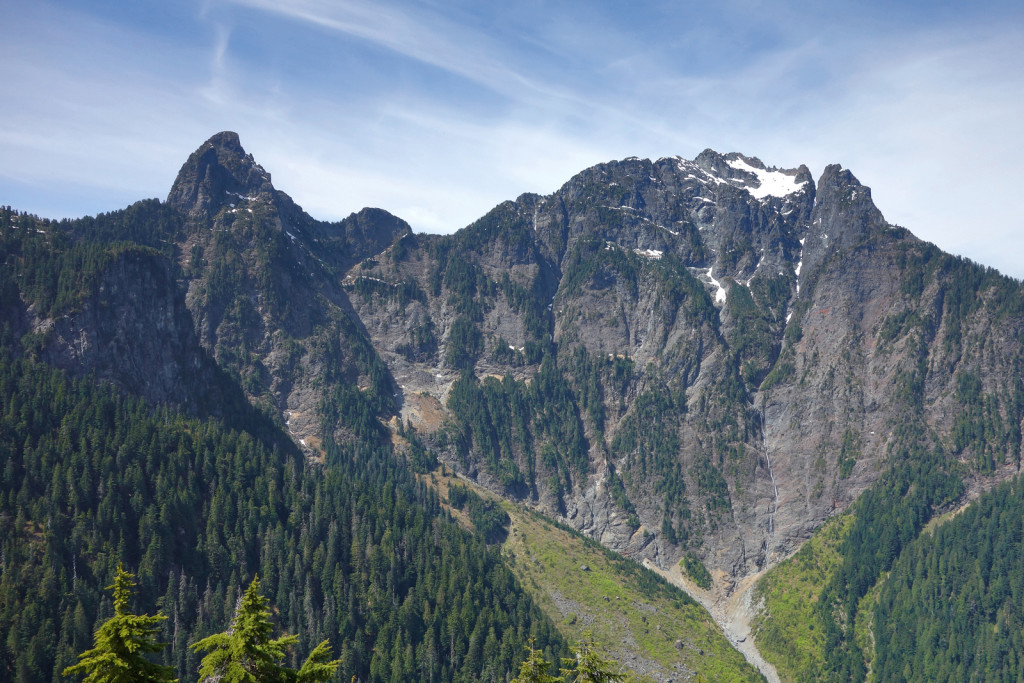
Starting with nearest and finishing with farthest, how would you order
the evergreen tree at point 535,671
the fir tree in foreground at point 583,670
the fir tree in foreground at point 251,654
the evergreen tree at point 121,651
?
the evergreen tree at point 121,651 → the fir tree in foreground at point 251,654 → the fir tree in foreground at point 583,670 → the evergreen tree at point 535,671

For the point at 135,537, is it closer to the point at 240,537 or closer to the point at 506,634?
the point at 240,537

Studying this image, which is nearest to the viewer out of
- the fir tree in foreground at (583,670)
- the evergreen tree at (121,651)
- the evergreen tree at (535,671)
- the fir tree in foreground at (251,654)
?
the evergreen tree at (121,651)

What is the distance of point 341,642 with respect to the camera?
157125mm

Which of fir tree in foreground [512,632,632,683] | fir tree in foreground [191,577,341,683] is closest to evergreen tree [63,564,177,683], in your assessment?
fir tree in foreground [191,577,341,683]

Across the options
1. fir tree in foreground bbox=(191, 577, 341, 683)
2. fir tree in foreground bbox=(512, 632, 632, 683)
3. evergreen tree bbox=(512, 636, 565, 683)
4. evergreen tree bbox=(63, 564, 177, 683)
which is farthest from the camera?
evergreen tree bbox=(512, 636, 565, 683)

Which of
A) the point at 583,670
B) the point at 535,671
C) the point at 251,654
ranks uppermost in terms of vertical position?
the point at 251,654

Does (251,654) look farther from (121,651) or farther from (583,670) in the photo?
(583,670)

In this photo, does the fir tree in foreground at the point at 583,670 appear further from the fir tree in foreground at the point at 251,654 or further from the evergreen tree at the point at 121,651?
the evergreen tree at the point at 121,651

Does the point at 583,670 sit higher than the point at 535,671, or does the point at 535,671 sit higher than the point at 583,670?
the point at 583,670

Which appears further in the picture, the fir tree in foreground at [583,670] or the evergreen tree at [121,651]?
the fir tree in foreground at [583,670]

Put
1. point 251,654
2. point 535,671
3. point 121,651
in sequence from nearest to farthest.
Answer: point 121,651 → point 251,654 → point 535,671

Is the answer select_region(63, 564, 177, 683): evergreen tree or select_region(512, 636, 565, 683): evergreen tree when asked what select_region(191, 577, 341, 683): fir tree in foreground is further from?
select_region(512, 636, 565, 683): evergreen tree

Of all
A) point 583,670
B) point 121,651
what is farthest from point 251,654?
point 583,670

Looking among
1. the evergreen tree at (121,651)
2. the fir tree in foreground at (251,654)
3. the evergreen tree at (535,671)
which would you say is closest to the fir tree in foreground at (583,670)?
the evergreen tree at (535,671)
